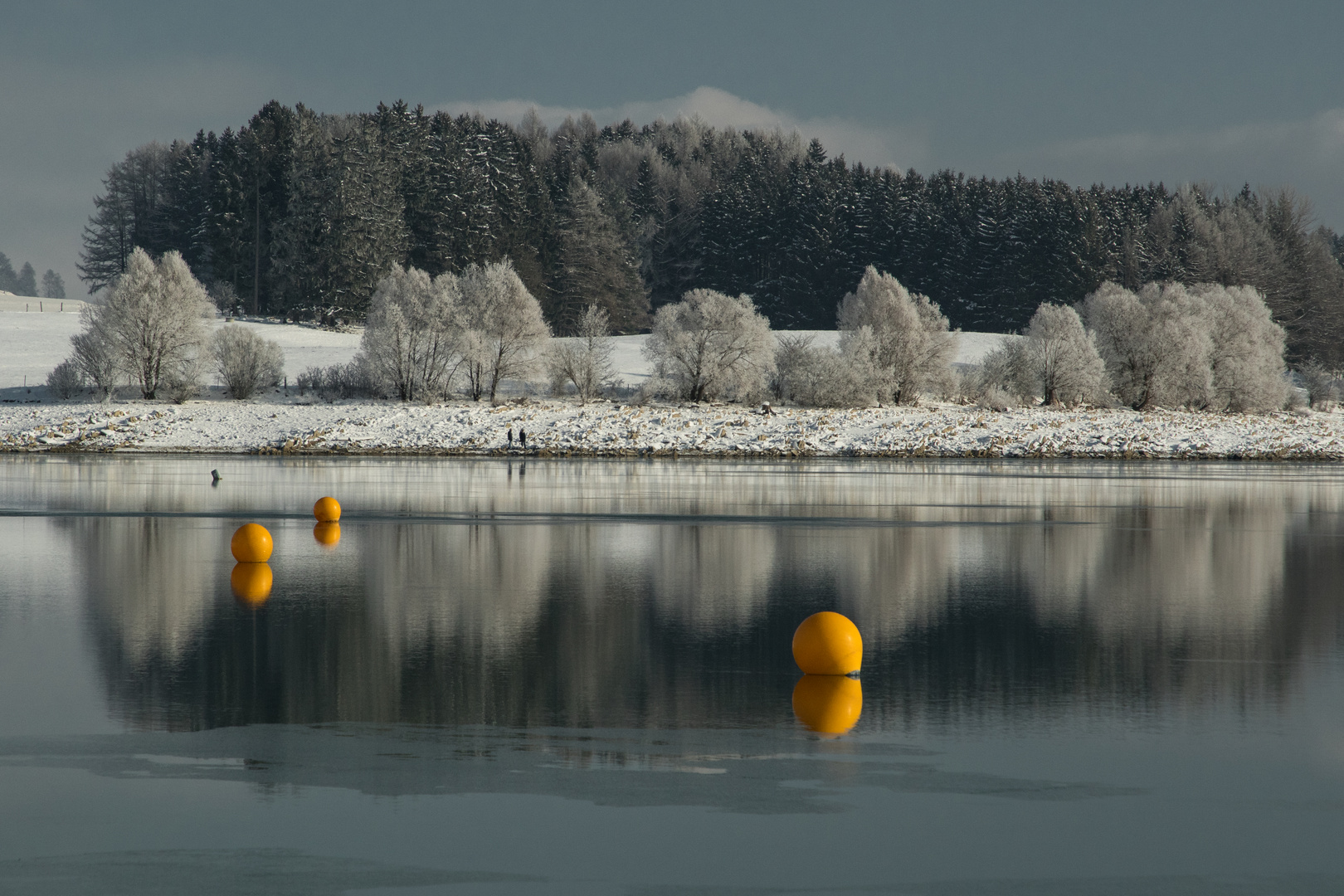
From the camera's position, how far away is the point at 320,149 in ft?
328

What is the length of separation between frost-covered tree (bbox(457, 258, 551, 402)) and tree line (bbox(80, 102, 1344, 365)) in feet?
105

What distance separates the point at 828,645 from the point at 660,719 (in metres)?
1.90

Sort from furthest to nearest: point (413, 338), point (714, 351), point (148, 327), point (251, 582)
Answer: point (714, 351) < point (413, 338) < point (148, 327) < point (251, 582)

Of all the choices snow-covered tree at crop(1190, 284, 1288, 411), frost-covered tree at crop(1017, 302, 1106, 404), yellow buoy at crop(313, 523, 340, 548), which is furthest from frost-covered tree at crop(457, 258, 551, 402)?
yellow buoy at crop(313, 523, 340, 548)

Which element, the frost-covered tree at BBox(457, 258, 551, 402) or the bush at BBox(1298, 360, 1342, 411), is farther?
the bush at BBox(1298, 360, 1342, 411)

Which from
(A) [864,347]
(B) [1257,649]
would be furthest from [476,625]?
(A) [864,347]

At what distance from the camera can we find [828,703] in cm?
928

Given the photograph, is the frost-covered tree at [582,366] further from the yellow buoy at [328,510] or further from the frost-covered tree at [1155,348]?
the yellow buoy at [328,510]

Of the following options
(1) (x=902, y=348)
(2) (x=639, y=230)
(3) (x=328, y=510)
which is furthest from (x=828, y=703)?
(2) (x=639, y=230)

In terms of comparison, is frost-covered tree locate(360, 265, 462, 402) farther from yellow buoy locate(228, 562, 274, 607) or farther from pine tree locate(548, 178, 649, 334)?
yellow buoy locate(228, 562, 274, 607)

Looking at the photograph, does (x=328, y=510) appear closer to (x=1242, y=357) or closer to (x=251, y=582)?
(x=251, y=582)

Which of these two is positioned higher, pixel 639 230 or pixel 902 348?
pixel 639 230

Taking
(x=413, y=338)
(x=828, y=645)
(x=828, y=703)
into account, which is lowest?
(x=828, y=703)

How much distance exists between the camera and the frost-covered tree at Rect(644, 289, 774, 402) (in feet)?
216
